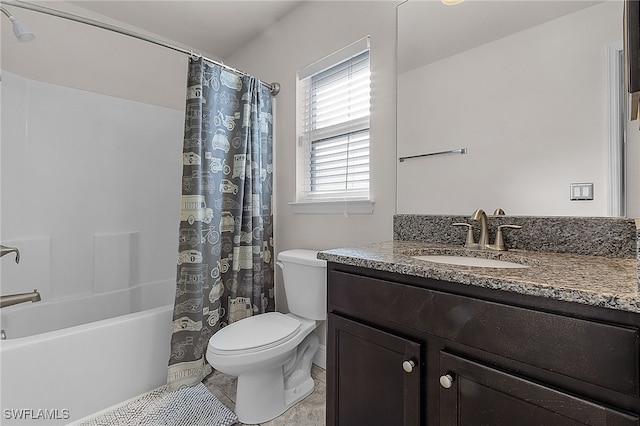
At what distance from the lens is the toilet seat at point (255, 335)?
1413mm

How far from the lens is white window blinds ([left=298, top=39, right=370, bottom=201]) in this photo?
1852 millimetres

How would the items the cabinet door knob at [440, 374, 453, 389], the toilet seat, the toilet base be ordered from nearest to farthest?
the cabinet door knob at [440, 374, 453, 389] → the toilet seat → the toilet base

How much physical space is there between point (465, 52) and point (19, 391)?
96.5 inches

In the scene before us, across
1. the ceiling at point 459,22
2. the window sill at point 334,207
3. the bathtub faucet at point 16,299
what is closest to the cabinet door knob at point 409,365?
the window sill at point 334,207

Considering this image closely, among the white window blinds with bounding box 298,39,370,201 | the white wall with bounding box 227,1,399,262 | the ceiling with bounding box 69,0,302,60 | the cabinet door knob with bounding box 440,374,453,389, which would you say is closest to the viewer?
the cabinet door knob with bounding box 440,374,453,389

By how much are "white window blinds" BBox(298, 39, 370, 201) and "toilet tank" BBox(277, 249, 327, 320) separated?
0.48 meters

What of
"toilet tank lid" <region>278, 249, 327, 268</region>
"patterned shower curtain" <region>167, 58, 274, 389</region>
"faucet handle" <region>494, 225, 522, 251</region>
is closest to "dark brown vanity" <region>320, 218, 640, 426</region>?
"faucet handle" <region>494, 225, 522, 251</region>

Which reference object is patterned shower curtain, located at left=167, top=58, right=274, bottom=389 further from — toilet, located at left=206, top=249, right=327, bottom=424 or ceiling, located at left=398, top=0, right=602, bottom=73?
ceiling, located at left=398, top=0, right=602, bottom=73

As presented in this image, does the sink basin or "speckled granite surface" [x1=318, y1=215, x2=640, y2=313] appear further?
the sink basin

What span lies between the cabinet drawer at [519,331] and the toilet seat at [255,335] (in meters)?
0.69

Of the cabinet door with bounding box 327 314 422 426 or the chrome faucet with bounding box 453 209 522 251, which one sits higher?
the chrome faucet with bounding box 453 209 522 251

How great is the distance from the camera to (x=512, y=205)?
1.24 metres

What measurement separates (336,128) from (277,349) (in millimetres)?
1361

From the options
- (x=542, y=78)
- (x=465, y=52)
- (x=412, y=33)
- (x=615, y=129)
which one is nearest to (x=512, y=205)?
(x=615, y=129)
